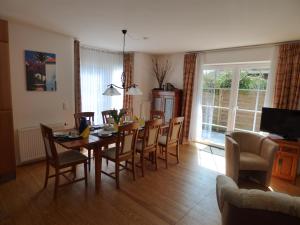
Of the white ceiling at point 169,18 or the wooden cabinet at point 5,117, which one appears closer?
the white ceiling at point 169,18

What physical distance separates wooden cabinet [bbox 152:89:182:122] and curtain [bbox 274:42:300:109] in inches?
84.3

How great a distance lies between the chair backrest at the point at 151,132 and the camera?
295 cm

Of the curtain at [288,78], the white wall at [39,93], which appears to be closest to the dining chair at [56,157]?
the white wall at [39,93]

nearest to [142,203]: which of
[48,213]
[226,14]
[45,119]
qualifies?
[48,213]

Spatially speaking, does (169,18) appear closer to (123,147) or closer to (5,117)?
(123,147)

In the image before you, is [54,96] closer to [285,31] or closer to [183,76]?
[183,76]

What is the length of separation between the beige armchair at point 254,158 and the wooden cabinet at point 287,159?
0.34 metres

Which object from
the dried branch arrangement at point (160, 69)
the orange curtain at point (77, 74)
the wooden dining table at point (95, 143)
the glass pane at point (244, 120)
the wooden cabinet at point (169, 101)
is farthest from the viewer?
the dried branch arrangement at point (160, 69)

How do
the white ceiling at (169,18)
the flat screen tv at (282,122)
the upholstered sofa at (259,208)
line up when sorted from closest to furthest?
the upholstered sofa at (259,208), the white ceiling at (169,18), the flat screen tv at (282,122)

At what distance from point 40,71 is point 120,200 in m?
2.57

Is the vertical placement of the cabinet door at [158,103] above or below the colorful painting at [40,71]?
below

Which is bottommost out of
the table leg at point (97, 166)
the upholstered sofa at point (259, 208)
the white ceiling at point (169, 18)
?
the table leg at point (97, 166)

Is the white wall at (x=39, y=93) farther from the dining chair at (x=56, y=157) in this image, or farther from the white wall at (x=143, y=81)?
the white wall at (x=143, y=81)

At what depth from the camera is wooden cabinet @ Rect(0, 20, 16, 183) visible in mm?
2584
